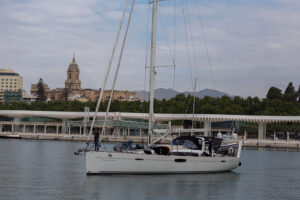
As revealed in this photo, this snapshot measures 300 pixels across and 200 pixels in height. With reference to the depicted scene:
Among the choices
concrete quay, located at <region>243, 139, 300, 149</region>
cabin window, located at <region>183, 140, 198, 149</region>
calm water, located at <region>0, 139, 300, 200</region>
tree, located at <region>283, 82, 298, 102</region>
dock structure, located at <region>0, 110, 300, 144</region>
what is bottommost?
calm water, located at <region>0, 139, 300, 200</region>

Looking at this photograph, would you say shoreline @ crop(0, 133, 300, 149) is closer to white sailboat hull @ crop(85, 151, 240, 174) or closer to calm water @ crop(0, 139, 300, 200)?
calm water @ crop(0, 139, 300, 200)

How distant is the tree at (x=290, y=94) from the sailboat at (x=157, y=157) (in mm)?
127043

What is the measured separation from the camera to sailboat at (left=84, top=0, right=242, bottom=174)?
39438mm

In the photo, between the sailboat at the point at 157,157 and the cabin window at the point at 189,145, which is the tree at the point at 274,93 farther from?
the cabin window at the point at 189,145

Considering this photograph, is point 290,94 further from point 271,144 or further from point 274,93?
point 271,144

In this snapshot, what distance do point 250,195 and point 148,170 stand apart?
7728mm

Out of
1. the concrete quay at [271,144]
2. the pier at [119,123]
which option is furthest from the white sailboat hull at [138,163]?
the concrete quay at [271,144]

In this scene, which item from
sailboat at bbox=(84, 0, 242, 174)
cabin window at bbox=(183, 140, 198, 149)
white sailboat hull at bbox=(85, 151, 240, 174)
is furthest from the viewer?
cabin window at bbox=(183, 140, 198, 149)

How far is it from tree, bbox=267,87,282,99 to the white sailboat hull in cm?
13242

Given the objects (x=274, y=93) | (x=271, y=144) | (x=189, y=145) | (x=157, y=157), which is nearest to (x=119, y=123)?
(x=271, y=144)

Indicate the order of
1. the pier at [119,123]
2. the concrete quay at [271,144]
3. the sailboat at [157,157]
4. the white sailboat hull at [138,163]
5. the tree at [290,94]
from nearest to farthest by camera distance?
1. the white sailboat hull at [138,163]
2. the sailboat at [157,157]
3. the concrete quay at [271,144]
4. the pier at [119,123]
5. the tree at [290,94]

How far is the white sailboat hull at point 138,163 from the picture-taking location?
129 feet

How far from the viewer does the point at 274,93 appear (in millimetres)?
171375

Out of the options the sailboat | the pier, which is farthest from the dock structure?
the sailboat
